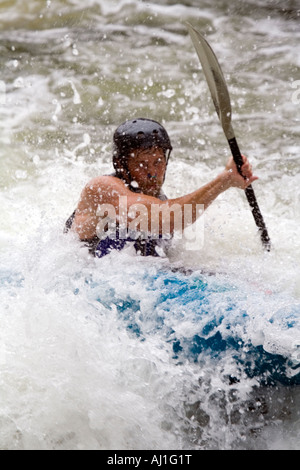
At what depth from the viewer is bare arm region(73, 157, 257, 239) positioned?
80.4 inches

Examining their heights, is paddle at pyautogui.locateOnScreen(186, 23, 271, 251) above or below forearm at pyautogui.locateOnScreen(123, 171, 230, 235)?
above

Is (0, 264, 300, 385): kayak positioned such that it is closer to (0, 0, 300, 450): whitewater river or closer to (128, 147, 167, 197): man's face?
(0, 0, 300, 450): whitewater river

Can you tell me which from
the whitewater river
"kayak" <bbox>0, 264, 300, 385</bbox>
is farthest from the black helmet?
"kayak" <bbox>0, 264, 300, 385</bbox>

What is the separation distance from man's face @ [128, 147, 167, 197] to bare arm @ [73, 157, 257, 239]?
9cm

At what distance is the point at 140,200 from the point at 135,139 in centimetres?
31

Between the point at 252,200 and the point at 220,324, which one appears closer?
the point at 220,324

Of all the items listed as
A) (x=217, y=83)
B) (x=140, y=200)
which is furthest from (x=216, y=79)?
(x=140, y=200)

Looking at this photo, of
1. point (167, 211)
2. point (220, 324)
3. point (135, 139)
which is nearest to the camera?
point (220, 324)

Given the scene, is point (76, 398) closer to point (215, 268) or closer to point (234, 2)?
point (215, 268)

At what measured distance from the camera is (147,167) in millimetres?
2230

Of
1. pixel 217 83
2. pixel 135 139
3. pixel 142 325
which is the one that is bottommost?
pixel 142 325

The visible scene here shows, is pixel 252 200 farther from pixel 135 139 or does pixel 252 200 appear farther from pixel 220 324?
pixel 220 324

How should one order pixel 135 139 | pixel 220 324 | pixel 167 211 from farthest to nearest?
pixel 135 139 → pixel 167 211 → pixel 220 324

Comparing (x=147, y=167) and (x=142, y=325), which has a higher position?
(x=147, y=167)
